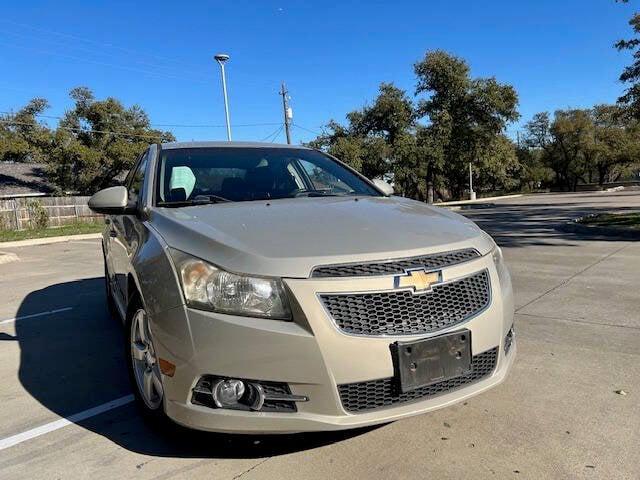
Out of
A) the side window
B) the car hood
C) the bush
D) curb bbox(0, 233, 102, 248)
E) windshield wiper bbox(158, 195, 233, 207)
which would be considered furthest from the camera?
the bush

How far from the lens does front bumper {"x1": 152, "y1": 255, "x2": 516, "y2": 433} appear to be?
230 centimetres

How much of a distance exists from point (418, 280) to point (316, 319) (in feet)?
1.71

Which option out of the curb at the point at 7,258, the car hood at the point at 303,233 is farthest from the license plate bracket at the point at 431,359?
the curb at the point at 7,258

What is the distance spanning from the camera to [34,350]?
4.83m

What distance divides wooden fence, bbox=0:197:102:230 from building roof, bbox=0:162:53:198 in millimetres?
11341

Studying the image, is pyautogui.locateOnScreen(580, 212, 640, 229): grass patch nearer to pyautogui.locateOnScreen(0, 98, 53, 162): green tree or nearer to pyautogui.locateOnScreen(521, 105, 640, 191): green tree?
pyautogui.locateOnScreen(0, 98, 53, 162): green tree

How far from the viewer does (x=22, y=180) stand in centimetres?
4341

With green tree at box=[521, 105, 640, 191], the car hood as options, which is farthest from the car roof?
green tree at box=[521, 105, 640, 191]

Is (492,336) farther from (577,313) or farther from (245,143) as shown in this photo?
(577,313)

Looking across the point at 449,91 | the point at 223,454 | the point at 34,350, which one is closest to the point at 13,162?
the point at 449,91

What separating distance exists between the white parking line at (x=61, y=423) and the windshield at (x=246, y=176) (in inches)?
53.2

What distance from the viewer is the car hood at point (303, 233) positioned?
2412 millimetres

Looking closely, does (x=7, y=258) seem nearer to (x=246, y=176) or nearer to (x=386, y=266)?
(x=246, y=176)

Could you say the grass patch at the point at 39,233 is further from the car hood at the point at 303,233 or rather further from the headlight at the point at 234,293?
the headlight at the point at 234,293
